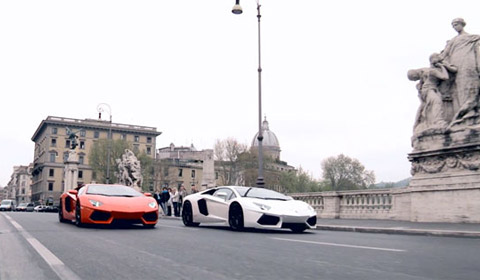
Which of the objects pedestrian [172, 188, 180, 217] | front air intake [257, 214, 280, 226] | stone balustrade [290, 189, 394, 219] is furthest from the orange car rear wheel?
pedestrian [172, 188, 180, 217]

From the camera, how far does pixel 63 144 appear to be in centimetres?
11156

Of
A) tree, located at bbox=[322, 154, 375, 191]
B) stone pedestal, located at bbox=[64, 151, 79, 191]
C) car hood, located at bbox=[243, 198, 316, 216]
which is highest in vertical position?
tree, located at bbox=[322, 154, 375, 191]

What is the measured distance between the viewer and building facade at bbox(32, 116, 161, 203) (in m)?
109

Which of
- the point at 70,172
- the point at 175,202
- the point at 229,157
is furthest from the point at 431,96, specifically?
the point at 229,157

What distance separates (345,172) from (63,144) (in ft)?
206

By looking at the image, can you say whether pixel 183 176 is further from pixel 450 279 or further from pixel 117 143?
pixel 450 279

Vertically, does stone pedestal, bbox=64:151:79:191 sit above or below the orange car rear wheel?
above

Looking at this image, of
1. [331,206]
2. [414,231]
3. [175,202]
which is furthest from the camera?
[175,202]

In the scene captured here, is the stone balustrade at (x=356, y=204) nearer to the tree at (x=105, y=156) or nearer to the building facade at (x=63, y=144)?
the tree at (x=105, y=156)

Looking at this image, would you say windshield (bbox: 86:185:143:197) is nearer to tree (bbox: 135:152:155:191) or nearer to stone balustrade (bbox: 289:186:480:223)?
stone balustrade (bbox: 289:186:480:223)

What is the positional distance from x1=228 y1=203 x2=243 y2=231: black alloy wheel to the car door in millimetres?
333

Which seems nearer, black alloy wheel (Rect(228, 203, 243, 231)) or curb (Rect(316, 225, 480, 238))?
curb (Rect(316, 225, 480, 238))

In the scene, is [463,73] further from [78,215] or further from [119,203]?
[78,215]

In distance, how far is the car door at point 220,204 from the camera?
12844mm
